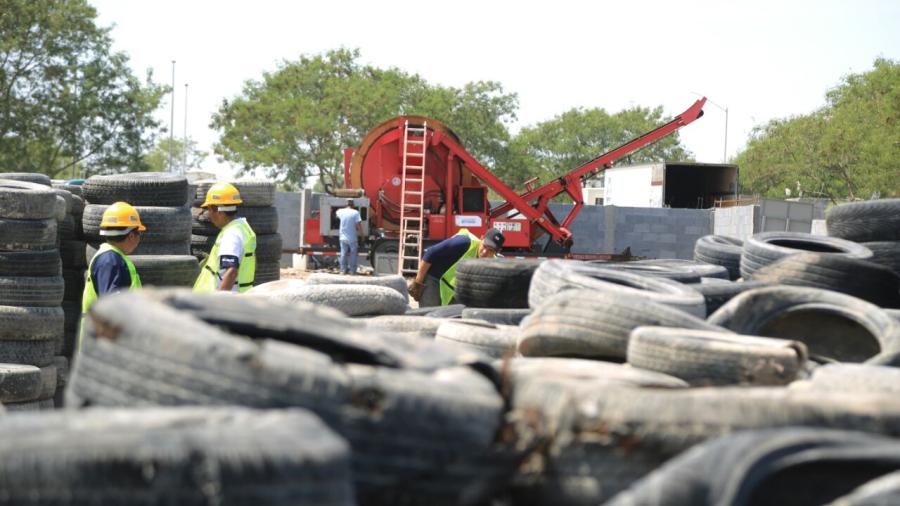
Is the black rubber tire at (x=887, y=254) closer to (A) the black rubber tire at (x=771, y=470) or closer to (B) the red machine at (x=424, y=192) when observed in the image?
(A) the black rubber tire at (x=771, y=470)

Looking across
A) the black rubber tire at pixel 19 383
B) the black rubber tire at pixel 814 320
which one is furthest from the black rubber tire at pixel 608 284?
the black rubber tire at pixel 19 383

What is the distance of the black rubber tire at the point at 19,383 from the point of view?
8.48 meters

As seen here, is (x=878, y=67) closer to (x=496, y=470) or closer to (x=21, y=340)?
(x=21, y=340)

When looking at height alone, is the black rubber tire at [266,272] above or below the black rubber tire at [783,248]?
below

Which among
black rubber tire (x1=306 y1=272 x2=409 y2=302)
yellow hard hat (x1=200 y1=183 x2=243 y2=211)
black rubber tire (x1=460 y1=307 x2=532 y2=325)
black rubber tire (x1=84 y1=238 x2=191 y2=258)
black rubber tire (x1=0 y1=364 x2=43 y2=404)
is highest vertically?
yellow hard hat (x1=200 y1=183 x2=243 y2=211)

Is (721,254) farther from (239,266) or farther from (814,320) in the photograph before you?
(239,266)

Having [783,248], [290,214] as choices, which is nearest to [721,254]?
[783,248]

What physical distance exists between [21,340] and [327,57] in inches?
1945

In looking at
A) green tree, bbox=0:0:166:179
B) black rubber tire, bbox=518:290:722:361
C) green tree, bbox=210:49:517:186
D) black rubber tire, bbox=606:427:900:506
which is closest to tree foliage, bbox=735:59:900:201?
green tree, bbox=210:49:517:186

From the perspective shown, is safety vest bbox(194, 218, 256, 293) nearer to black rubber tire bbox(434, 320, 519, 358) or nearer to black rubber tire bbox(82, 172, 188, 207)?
black rubber tire bbox(82, 172, 188, 207)

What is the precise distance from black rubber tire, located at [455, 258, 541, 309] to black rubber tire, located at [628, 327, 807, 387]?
3.58m

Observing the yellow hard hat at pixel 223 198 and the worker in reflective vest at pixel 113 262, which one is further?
the yellow hard hat at pixel 223 198

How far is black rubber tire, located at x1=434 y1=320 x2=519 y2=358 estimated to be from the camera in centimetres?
604

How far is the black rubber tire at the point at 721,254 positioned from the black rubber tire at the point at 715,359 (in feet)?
18.1
